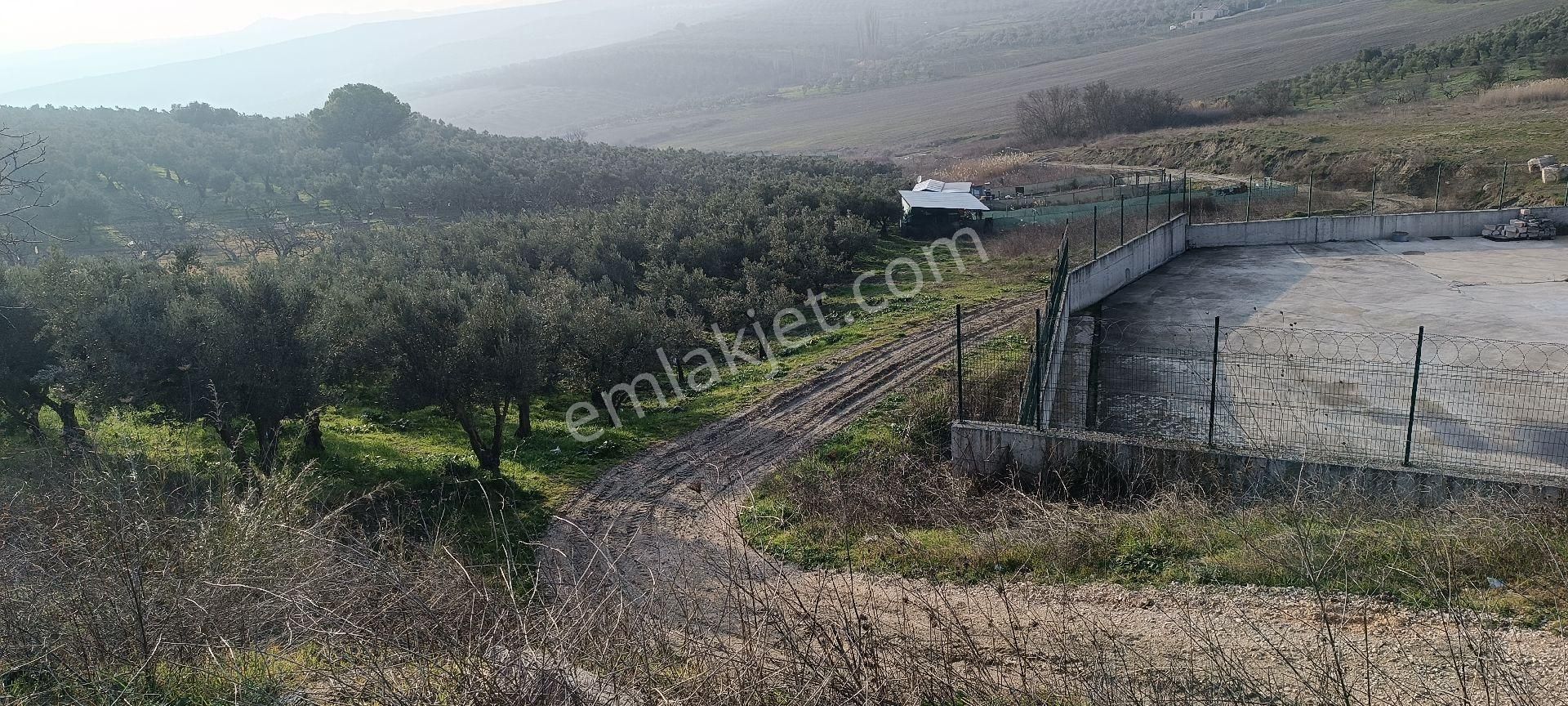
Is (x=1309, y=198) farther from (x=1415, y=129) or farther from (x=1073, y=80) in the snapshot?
(x=1073, y=80)

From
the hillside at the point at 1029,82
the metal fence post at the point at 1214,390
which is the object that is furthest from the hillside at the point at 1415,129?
the metal fence post at the point at 1214,390

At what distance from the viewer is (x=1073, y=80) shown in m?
111

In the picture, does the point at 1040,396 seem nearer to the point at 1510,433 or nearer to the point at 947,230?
the point at 1510,433

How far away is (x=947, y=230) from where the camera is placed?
3797 centimetres

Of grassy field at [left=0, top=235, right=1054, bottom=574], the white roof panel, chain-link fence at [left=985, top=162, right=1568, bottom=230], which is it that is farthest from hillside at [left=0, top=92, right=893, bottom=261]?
grassy field at [left=0, top=235, right=1054, bottom=574]

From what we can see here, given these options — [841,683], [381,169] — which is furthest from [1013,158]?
[841,683]

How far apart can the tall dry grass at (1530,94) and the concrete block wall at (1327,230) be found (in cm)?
2670

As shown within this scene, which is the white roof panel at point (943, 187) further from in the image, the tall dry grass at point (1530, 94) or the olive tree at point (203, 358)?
the olive tree at point (203, 358)

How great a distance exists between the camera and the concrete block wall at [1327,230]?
28297 mm

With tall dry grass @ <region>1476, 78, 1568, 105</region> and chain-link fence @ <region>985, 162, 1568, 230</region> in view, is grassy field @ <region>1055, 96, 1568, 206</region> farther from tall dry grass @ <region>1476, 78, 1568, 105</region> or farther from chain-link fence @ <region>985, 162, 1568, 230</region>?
tall dry grass @ <region>1476, 78, 1568, 105</region>

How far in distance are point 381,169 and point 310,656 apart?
2087 inches

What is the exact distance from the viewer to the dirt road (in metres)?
5.46

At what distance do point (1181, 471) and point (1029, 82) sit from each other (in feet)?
384

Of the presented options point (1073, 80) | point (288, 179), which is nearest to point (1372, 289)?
point (288, 179)
